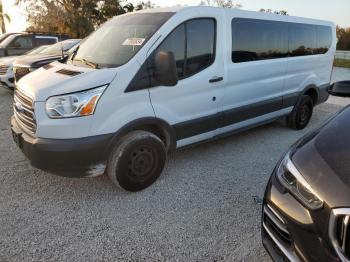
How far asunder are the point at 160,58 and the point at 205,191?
4.89ft

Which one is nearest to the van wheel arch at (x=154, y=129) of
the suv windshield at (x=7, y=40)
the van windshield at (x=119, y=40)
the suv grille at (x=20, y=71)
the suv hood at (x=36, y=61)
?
the van windshield at (x=119, y=40)

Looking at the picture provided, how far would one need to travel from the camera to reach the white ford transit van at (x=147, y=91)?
3035mm

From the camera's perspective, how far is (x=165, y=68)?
10.5 feet

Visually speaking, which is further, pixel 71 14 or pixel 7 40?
pixel 71 14

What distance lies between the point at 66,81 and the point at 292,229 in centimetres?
241

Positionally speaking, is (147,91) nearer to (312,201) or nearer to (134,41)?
(134,41)

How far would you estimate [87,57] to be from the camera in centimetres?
380

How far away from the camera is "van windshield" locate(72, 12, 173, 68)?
3.41 metres

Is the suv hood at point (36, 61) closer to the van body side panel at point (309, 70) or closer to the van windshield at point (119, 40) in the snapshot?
the van windshield at point (119, 40)

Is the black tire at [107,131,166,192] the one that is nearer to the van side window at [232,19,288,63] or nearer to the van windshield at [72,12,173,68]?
the van windshield at [72,12,173,68]

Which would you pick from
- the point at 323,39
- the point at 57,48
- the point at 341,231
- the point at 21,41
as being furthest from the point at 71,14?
the point at 341,231

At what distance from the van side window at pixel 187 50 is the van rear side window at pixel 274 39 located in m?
0.45

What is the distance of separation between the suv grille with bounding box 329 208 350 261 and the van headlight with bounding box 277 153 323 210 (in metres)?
0.11

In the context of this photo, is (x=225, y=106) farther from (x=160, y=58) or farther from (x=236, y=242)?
(x=236, y=242)
